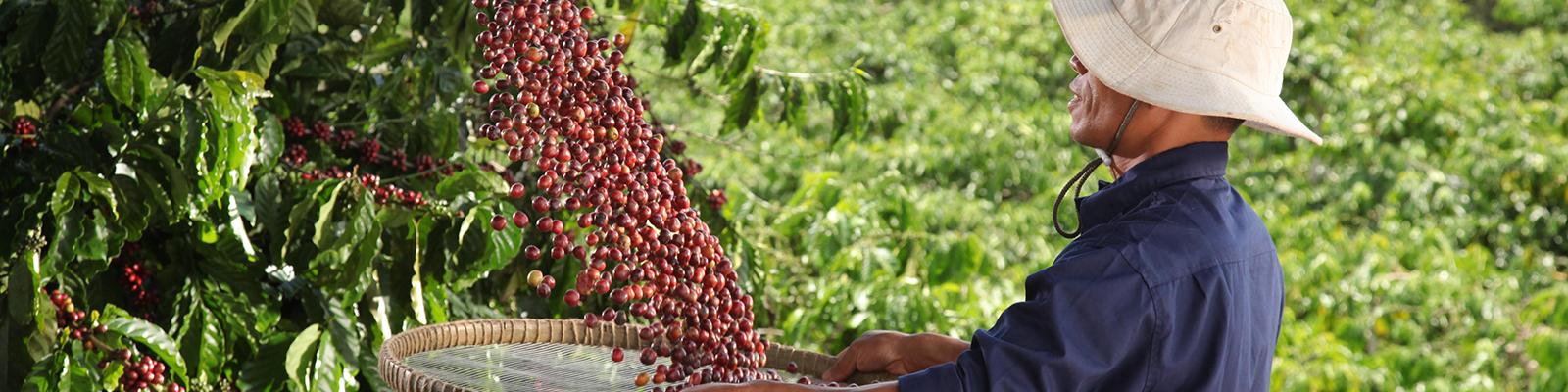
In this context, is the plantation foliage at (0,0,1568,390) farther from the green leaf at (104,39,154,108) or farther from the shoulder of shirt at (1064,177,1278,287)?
the shoulder of shirt at (1064,177,1278,287)

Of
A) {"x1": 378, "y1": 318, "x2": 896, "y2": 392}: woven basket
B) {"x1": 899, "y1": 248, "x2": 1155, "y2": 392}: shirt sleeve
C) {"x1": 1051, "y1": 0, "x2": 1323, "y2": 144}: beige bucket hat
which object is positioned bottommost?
{"x1": 378, "y1": 318, "x2": 896, "y2": 392}: woven basket

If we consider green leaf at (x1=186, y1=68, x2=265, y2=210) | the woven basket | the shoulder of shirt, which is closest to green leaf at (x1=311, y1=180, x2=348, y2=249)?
green leaf at (x1=186, y1=68, x2=265, y2=210)

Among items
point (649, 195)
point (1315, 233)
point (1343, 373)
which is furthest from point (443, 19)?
point (1315, 233)

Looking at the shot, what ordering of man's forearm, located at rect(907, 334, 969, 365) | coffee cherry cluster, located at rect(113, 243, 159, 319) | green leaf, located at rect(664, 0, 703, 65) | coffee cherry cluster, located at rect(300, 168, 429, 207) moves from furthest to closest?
green leaf, located at rect(664, 0, 703, 65)
coffee cherry cluster, located at rect(113, 243, 159, 319)
coffee cherry cluster, located at rect(300, 168, 429, 207)
man's forearm, located at rect(907, 334, 969, 365)

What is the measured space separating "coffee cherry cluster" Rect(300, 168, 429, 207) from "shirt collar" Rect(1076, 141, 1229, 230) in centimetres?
120

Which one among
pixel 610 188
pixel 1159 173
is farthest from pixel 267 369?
pixel 1159 173

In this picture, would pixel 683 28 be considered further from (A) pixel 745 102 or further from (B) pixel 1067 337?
(B) pixel 1067 337

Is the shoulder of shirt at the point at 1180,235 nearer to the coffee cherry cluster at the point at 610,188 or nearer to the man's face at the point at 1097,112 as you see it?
the man's face at the point at 1097,112

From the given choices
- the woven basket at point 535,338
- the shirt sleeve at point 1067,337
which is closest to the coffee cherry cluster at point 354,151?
the woven basket at point 535,338

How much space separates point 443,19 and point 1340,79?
5.93 meters

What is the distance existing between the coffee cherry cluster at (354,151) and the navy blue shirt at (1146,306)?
4.45 feet

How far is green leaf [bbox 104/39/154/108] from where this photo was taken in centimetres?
196

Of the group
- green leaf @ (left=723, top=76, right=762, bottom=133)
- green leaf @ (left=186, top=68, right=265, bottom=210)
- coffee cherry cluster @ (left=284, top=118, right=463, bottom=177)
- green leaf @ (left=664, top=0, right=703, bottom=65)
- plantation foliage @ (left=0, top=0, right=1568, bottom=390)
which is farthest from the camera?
green leaf @ (left=723, top=76, right=762, bottom=133)

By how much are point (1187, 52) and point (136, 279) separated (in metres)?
1.63
